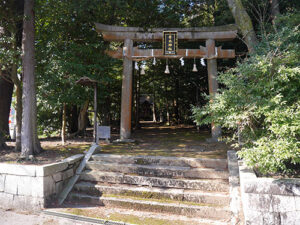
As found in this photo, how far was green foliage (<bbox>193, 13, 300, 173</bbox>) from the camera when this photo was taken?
316 centimetres

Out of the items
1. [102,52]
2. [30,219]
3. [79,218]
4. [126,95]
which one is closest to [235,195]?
[79,218]

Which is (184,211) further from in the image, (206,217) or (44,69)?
(44,69)

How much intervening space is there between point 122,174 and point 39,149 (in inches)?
110

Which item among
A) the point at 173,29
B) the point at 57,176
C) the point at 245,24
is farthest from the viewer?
the point at 173,29

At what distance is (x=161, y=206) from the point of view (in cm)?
404

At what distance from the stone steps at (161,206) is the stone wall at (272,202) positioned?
2.50 ft

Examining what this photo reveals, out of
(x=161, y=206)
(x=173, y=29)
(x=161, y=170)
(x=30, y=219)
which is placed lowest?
(x=30, y=219)

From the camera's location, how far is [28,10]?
5930mm

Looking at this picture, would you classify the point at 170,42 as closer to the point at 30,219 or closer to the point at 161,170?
the point at 161,170

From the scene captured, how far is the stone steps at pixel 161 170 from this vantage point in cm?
462

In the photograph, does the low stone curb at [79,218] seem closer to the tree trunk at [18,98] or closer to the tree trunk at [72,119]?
the tree trunk at [18,98]

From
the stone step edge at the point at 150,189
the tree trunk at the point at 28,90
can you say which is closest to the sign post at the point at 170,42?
the tree trunk at the point at 28,90

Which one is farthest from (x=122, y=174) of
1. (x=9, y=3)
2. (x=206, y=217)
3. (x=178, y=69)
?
(x=178, y=69)

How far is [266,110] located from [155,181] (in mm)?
2554
